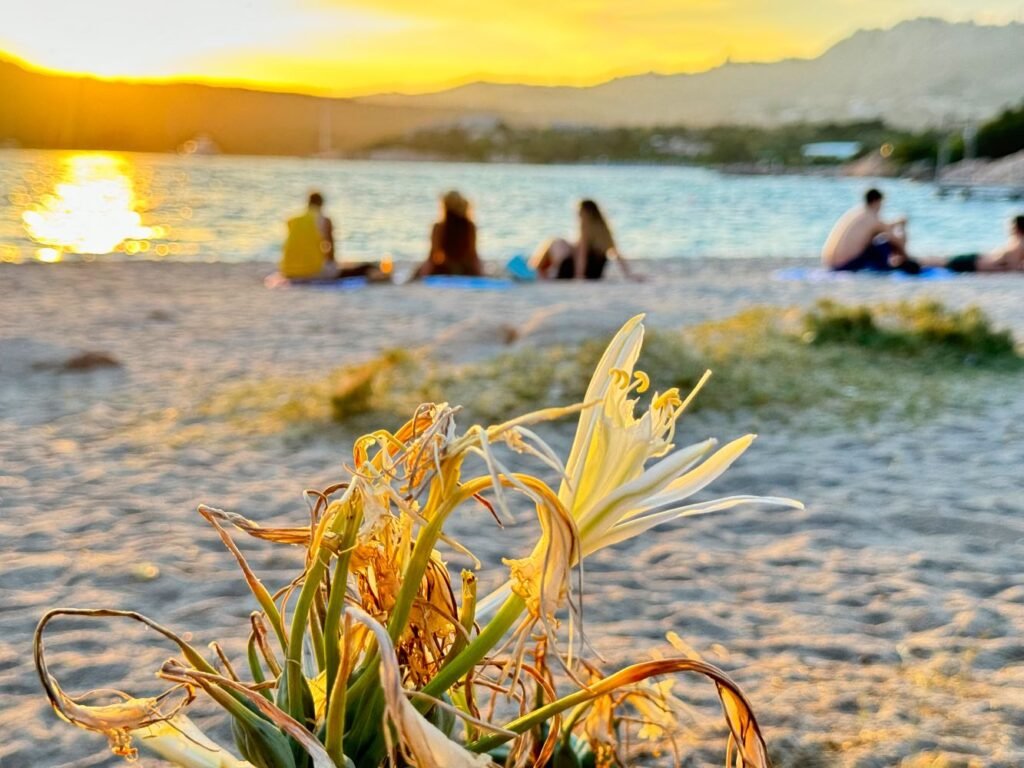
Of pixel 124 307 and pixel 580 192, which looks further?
pixel 580 192

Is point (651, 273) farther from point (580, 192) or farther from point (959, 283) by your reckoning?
point (580, 192)

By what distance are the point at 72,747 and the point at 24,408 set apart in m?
3.79

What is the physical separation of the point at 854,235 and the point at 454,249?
4.74 m

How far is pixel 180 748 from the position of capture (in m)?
1.18

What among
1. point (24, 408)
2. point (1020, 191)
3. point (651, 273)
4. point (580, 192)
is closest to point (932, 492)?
point (24, 408)

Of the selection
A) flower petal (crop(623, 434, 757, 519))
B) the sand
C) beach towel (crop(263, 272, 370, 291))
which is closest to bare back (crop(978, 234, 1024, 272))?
beach towel (crop(263, 272, 370, 291))

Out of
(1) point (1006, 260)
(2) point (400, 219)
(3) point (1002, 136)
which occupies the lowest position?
(2) point (400, 219)

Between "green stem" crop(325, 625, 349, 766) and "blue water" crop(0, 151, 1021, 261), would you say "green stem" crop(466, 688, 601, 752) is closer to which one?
"green stem" crop(325, 625, 349, 766)

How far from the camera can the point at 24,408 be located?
559cm

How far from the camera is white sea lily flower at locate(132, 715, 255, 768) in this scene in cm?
117

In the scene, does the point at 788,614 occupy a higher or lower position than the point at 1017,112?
lower

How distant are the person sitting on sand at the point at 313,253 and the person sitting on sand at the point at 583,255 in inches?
77.0

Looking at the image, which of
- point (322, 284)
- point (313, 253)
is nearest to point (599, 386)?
point (322, 284)

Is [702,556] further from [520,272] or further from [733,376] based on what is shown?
[520,272]
